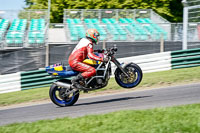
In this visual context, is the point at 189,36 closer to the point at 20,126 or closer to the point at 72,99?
the point at 72,99

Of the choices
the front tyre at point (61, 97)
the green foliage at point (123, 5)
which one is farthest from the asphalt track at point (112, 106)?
the green foliage at point (123, 5)

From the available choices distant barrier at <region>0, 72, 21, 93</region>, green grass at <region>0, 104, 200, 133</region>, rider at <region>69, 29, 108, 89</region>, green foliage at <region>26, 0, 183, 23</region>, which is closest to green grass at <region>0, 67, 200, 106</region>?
distant barrier at <region>0, 72, 21, 93</region>

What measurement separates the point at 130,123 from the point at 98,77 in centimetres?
258

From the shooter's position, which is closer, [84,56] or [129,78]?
[129,78]

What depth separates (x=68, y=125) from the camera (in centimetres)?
586

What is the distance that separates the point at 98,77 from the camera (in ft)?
26.1

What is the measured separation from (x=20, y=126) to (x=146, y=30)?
582 inches

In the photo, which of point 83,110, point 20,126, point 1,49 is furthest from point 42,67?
point 20,126

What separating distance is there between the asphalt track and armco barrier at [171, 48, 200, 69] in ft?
15.4

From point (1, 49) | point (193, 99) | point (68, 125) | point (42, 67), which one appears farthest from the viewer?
point (1, 49)

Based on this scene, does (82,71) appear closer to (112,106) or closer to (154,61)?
(112,106)

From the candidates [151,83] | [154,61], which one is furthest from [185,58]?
[151,83]

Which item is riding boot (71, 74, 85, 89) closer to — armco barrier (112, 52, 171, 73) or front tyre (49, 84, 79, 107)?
front tyre (49, 84, 79, 107)

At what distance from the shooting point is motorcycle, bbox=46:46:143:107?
7.94 m
